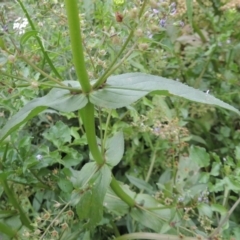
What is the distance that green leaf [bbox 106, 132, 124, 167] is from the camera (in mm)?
726

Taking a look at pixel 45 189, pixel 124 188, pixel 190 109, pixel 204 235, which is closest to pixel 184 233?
pixel 204 235

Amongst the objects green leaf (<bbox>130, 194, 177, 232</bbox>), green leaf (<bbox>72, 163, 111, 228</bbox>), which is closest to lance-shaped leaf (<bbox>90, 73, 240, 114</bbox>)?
green leaf (<bbox>72, 163, 111, 228</bbox>)

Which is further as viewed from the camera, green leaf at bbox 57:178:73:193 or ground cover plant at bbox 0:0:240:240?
green leaf at bbox 57:178:73:193

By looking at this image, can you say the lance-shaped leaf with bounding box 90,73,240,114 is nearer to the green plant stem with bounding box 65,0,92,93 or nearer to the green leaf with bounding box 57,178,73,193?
the green plant stem with bounding box 65,0,92,93

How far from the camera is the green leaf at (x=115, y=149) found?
73cm

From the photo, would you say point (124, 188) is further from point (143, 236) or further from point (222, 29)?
point (222, 29)

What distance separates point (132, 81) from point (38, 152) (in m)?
0.22

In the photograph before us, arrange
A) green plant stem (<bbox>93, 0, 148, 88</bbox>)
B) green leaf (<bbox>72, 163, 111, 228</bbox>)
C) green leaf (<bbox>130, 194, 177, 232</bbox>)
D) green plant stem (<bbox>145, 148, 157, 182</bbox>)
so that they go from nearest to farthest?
green plant stem (<bbox>93, 0, 148, 88</bbox>) → green leaf (<bbox>72, 163, 111, 228</bbox>) → green leaf (<bbox>130, 194, 177, 232</bbox>) → green plant stem (<bbox>145, 148, 157, 182</bbox>)

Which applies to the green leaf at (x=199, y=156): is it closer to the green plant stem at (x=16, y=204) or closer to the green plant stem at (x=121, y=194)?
the green plant stem at (x=121, y=194)

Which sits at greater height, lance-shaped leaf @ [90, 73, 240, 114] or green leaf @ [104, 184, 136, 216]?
lance-shaped leaf @ [90, 73, 240, 114]

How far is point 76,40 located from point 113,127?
0.32 m

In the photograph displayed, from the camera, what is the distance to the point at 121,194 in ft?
2.55

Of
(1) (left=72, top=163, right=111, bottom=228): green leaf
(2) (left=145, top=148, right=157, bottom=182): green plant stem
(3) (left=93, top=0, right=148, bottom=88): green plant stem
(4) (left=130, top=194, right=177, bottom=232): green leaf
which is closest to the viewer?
(3) (left=93, top=0, right=148, bottom=88): green plant stem

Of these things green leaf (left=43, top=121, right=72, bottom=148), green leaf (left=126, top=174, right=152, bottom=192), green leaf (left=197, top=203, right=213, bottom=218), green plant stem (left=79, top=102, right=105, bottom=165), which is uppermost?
green plant stem (left=79, top=102, right=105, bottom=165)
